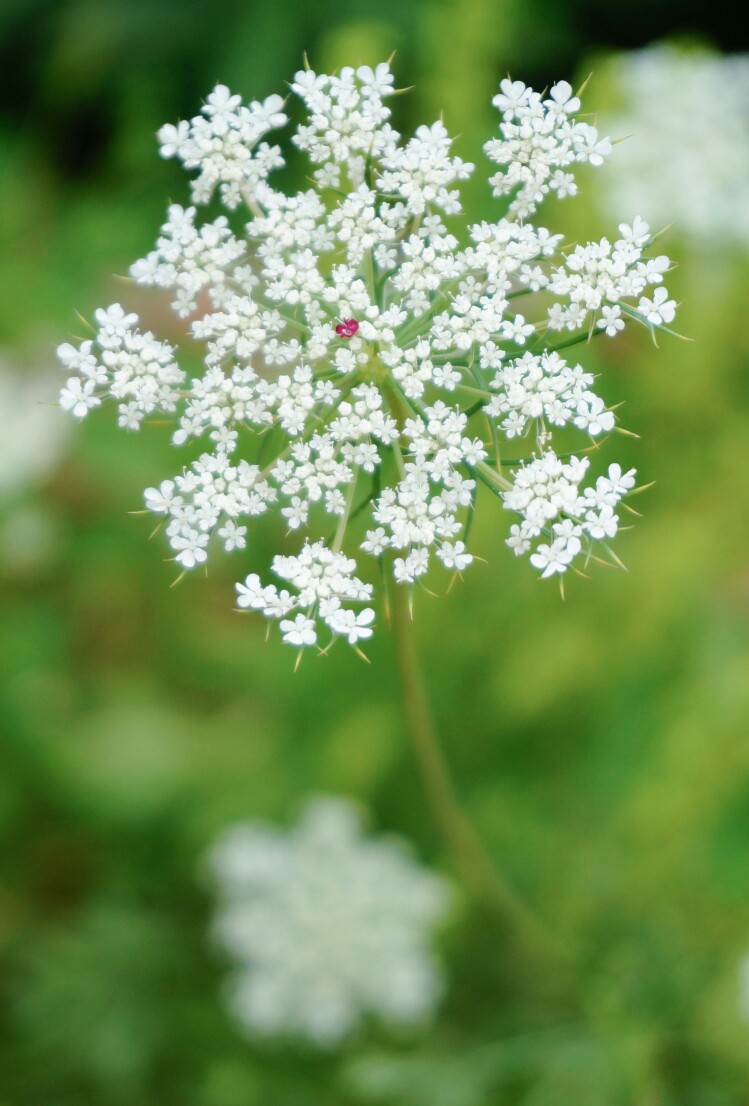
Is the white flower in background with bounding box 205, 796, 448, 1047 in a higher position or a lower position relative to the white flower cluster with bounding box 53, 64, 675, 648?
lower

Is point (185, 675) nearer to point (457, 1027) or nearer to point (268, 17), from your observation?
point (457, 1027)

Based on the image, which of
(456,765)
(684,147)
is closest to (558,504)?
(456,765)

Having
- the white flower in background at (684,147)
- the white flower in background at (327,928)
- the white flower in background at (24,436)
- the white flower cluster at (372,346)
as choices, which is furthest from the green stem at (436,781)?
the white flower in background at (684,147)

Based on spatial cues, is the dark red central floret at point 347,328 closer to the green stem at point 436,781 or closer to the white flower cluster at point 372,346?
the white flower cluster at point 372,346

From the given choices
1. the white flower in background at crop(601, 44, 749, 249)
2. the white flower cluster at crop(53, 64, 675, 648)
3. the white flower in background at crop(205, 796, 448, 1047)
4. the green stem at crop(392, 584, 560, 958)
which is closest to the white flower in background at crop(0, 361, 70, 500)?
the white flower in background at crop(205, 796, 448, 1047)

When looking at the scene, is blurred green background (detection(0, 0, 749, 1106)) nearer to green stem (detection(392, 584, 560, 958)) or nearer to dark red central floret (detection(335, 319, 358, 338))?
green stem (detection(392, 584, 560, 958))

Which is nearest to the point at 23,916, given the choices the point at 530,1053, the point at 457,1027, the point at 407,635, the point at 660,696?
the point at 457,1027
